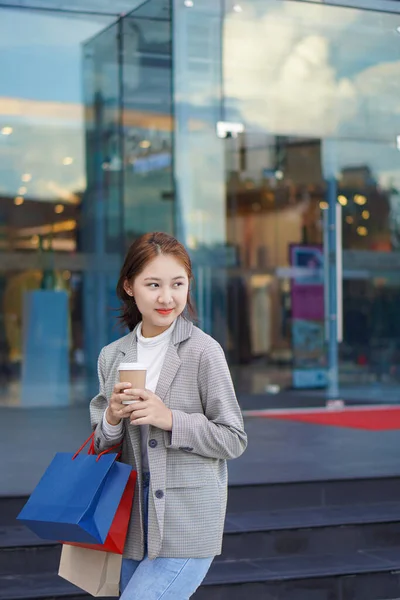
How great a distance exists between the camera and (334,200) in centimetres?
1016

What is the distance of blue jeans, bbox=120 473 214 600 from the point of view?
225 cm

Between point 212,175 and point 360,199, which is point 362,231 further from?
point 212,175

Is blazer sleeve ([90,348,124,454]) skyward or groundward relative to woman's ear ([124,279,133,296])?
groundward

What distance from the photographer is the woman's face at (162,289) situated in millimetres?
2309

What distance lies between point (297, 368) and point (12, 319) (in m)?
3.14

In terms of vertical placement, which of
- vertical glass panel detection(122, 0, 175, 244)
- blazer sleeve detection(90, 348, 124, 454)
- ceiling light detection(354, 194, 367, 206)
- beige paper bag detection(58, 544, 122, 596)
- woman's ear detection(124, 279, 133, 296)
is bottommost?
beige paper bag detection(58, 544, 122, 596)

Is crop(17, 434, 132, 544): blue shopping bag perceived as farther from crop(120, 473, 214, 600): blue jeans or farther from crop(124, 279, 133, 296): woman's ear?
crop(124, 279, 133, 296): woman's ear

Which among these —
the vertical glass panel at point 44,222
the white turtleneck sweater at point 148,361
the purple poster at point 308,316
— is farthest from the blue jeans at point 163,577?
the purple poster at point 308,316

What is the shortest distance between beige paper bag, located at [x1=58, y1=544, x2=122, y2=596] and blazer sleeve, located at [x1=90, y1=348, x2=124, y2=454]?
0.26 m

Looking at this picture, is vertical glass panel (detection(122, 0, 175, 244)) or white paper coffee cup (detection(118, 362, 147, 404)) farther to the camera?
vertical glass panel (detection(122, 0, 175, 244))

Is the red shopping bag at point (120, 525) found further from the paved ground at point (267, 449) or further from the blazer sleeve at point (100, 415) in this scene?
the paved ground at point (267, 449)

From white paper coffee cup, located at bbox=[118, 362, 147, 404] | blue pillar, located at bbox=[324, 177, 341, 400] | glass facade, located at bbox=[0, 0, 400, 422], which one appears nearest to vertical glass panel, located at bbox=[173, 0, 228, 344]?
glass facade, located at bbox=[0, 0, 400, 422]

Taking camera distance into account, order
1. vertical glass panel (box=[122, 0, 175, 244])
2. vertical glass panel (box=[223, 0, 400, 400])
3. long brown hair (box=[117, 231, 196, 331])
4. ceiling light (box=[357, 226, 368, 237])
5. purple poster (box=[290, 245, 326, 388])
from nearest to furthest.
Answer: long brown hair (box=[117, 231, 196, 331])
vertical glass panel (box=[122, 0, 175, 244])
vertical glass panel (box=[223, 0, 400, 400])
purple poster (box=[290, 245, 326, 388])
ceiling light (box=[357, 226, 368, 237])

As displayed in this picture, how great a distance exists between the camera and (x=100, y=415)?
244 cm
